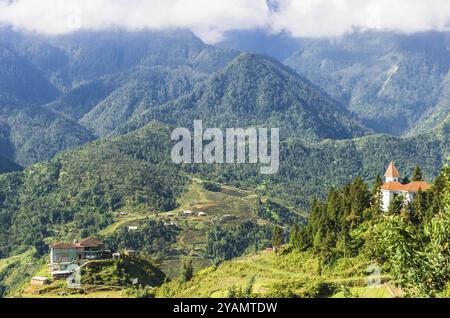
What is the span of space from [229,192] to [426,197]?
130m

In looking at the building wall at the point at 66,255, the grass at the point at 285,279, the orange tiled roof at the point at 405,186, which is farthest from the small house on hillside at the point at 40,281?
the orange tiled roof at the point at 405,186

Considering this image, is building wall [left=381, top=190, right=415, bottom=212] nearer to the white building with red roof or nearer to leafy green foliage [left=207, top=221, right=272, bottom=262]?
the white building with red roof

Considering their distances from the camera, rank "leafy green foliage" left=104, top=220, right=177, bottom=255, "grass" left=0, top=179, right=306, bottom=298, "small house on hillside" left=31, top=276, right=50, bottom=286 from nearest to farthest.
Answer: "small house on hillside" left=31, top=276, right=50, bottom=286
"grass" left=0, top=179, right=306, bottom=298
"leafy green foliage" left=104, top=220, right=177, bottom=255

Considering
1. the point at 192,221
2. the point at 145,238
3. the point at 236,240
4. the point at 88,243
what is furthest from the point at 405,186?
the point at 192,221

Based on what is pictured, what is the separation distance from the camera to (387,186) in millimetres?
69688

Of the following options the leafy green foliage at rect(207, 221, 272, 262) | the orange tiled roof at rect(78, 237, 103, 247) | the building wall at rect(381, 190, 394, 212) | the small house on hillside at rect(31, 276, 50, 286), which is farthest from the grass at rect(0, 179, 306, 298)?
the building wall at rect(381, 190, 394, 212)

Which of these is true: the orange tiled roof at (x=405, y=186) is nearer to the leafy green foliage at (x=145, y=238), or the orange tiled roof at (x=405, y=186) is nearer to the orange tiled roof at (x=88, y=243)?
the orange tiled roof at (x=88, y=243)

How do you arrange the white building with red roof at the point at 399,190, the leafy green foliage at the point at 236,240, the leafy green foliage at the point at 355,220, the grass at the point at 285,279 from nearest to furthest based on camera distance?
1. the grass at the point at 285,279
2. the leafy green foliage at the point at 355,220
3. the white building with red roof at the point at 399,190
4. the leafy green foliage at the point at 236,240

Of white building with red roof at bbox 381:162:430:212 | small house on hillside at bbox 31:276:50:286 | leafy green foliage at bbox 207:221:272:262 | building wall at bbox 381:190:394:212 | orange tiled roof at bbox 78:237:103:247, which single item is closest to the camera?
white building with red roof at bbox 381:162:430:212

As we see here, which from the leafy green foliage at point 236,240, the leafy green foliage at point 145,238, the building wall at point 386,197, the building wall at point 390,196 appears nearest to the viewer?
the building wall at point 390,196

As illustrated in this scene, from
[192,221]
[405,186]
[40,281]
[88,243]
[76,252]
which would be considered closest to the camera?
[405,186]

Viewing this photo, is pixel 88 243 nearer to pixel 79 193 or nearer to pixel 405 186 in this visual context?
pixel 405 186
